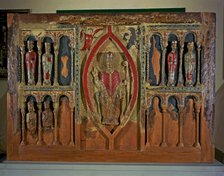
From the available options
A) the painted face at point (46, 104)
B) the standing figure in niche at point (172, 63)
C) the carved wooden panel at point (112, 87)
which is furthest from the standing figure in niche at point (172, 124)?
the painted face at point (46, 104)

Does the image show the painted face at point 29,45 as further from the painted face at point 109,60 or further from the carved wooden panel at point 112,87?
the painted face at point 109,60

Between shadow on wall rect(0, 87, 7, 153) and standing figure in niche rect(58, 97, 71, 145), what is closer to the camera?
standing figure in niche rect(58, 97, 71, 145)

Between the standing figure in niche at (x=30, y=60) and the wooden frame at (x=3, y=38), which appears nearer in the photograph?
the standing figure in niche at (x=30, y=60)

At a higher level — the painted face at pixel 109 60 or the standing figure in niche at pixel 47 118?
the painted face at pixel 109 60

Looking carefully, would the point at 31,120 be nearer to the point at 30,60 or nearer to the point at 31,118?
the point at 31,118

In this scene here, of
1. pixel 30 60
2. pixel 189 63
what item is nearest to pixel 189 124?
pixel 189 63

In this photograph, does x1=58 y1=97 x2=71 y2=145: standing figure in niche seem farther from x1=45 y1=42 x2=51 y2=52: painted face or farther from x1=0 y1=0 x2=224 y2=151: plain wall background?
x1=0 y1=0 x2=224 y2=151: plain wall background

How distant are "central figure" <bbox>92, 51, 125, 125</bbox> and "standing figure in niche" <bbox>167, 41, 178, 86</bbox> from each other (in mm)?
255

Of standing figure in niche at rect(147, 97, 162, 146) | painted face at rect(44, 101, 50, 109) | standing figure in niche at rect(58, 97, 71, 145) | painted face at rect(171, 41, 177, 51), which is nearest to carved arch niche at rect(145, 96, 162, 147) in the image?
standing figure in niche at rect(147, 97, 162, 146)

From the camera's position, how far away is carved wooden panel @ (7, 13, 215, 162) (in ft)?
5.74
